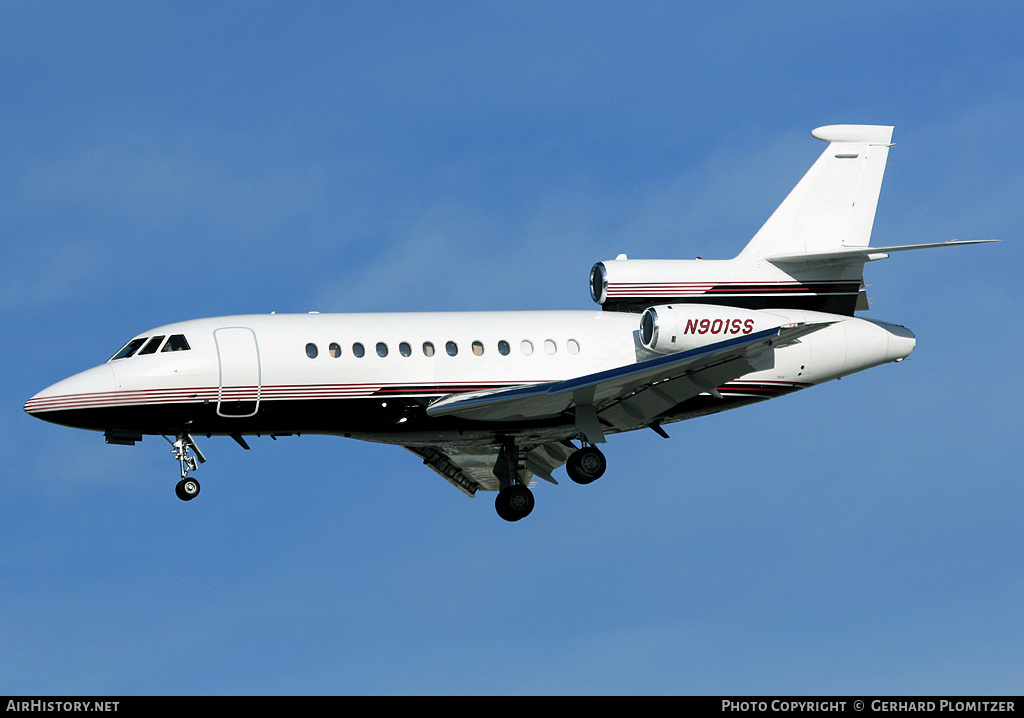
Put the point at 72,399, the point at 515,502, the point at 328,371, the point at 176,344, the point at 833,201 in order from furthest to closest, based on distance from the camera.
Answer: the point at 833,201
the point at 515,502
the point at 176,344
the point at 328,371
the point at 72,399

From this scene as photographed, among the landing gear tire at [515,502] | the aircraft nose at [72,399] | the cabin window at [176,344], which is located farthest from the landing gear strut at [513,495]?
the aircraft nose at [72,399]

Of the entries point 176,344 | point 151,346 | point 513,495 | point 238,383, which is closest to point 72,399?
point 151,346

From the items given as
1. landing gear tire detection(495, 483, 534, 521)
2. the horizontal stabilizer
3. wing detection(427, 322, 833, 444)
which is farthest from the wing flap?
the horizontal stabilizer

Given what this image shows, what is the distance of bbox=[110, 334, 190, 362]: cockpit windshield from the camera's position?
32.0m

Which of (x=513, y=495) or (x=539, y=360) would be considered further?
(x=513, y=495)

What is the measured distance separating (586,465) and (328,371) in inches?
233

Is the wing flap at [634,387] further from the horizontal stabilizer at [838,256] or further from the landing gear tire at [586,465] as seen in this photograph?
the horizontal stabilizer at [838,256]

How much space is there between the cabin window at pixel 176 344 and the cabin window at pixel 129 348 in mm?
649

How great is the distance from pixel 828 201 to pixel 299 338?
12.8 m

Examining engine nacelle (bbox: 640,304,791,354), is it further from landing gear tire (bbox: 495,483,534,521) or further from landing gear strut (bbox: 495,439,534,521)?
landing gear tire (bbox: 495,483,534,521)

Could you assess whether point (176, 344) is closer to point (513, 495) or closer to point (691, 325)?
point (513, 495)

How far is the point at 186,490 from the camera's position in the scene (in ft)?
103
